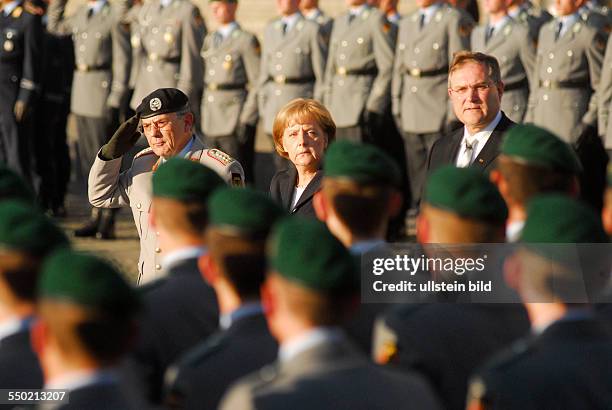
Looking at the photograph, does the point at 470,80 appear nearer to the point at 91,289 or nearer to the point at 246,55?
the point at 91,289

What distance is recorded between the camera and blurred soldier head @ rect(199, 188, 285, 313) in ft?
12.9

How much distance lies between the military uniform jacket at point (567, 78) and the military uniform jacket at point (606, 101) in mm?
151

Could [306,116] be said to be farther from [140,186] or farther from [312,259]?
[312,259]

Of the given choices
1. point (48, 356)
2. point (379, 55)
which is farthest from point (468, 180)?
point (379, 55)

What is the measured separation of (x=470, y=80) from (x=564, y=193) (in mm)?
2160

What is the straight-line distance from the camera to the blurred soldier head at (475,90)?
6852mm

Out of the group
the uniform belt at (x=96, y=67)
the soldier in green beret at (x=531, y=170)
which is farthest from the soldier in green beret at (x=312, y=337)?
the uniform belt at (x=96, y=67)

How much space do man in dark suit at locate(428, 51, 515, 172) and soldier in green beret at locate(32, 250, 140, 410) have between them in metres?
3.51

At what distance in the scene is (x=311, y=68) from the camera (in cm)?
1207

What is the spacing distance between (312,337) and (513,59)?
763 centimetres

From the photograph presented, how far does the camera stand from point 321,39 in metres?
12.0

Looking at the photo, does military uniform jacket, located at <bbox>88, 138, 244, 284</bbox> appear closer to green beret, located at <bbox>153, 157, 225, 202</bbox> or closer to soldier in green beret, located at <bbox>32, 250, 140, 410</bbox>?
green beret, located at <bbox>153, 157, 225, 202</bbox>

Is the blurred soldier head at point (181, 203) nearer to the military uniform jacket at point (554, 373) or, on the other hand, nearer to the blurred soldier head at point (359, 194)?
the blurred soldier head at point (359, 194)
